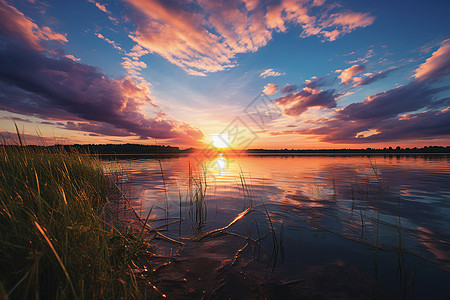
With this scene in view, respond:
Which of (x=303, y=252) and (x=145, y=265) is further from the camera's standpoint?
(x=303, y=252)

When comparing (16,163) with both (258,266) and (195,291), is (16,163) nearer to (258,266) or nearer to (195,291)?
(195,291)

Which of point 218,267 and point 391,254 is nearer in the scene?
point 218,267

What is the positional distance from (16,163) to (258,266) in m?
7.29

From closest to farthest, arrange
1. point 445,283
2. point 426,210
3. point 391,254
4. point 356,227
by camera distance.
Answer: point 445,283 → point 391,254 → point 356,227 → point 426,210

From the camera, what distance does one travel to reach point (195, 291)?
2.98m

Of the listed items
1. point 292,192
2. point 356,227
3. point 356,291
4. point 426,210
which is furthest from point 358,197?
point 356,291

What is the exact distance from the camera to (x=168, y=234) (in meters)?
5.20

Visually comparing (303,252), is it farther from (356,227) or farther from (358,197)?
(358,197)

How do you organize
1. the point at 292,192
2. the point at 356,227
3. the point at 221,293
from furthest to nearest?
the point at 292,192 < the point at 356,227 < the point at 221,293

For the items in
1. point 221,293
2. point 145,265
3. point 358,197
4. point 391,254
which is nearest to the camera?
point 221,293

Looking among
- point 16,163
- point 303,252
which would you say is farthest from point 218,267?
point 16,163

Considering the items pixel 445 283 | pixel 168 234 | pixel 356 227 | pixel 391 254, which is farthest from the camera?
pixel 356 227

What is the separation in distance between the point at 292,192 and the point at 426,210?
17.6 feet

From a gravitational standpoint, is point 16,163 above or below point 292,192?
above
